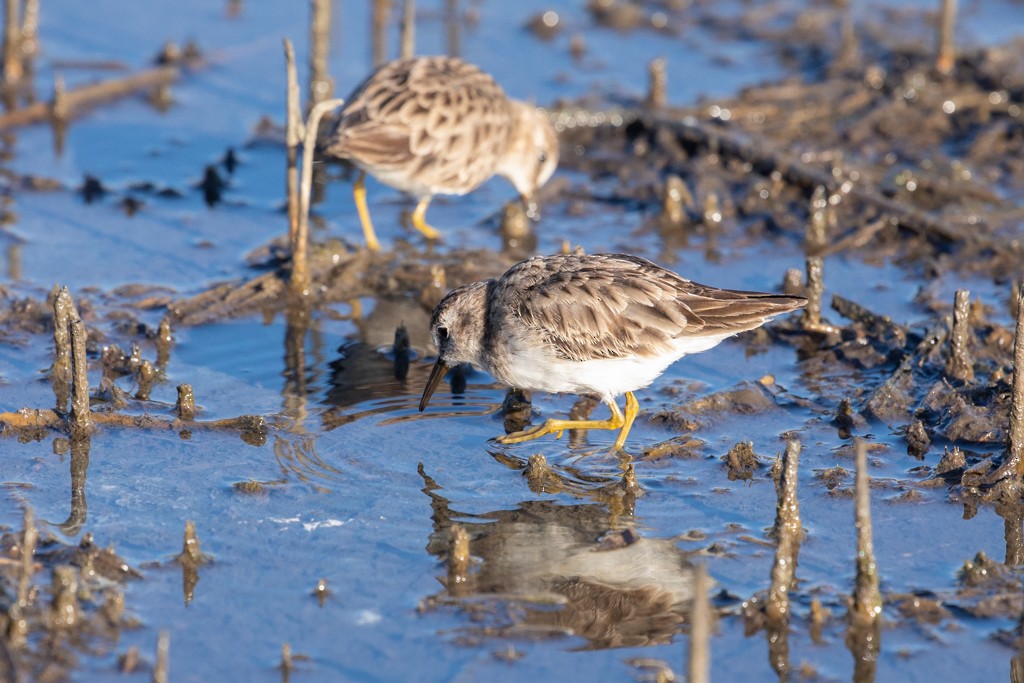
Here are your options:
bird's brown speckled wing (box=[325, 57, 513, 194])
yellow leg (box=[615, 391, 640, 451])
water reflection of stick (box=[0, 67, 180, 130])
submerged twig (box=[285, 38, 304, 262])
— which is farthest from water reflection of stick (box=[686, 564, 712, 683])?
water reflection of stick (box=[0, 67, 180, 130])

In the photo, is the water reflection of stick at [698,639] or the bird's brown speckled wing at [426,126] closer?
the water reflection of stick at [698,639]

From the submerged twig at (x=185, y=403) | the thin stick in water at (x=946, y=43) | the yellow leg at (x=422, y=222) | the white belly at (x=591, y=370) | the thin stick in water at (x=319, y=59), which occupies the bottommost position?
the submerged twig at (x=185, y=403)

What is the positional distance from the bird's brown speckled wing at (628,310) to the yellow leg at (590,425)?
486mm

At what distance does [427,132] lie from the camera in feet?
33.3

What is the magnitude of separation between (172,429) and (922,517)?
420cm

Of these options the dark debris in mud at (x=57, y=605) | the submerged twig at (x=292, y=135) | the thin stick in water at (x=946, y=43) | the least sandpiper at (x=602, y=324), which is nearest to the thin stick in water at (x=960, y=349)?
the least sandpiper at (x=602, y=324)

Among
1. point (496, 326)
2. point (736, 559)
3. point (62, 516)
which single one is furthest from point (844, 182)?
point (62, 516)

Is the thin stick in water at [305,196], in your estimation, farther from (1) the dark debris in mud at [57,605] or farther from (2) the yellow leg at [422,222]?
(1) the dark debris in mud at [57,605]

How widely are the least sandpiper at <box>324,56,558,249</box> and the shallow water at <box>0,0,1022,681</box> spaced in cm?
57

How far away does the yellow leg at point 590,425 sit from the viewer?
7695mm

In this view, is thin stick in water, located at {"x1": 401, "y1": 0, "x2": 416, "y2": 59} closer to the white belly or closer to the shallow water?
the shallow water

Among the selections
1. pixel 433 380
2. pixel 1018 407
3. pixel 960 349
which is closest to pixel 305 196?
pixel 433 380

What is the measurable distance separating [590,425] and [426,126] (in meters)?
3.36

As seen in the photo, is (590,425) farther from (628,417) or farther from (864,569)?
(864,569)
